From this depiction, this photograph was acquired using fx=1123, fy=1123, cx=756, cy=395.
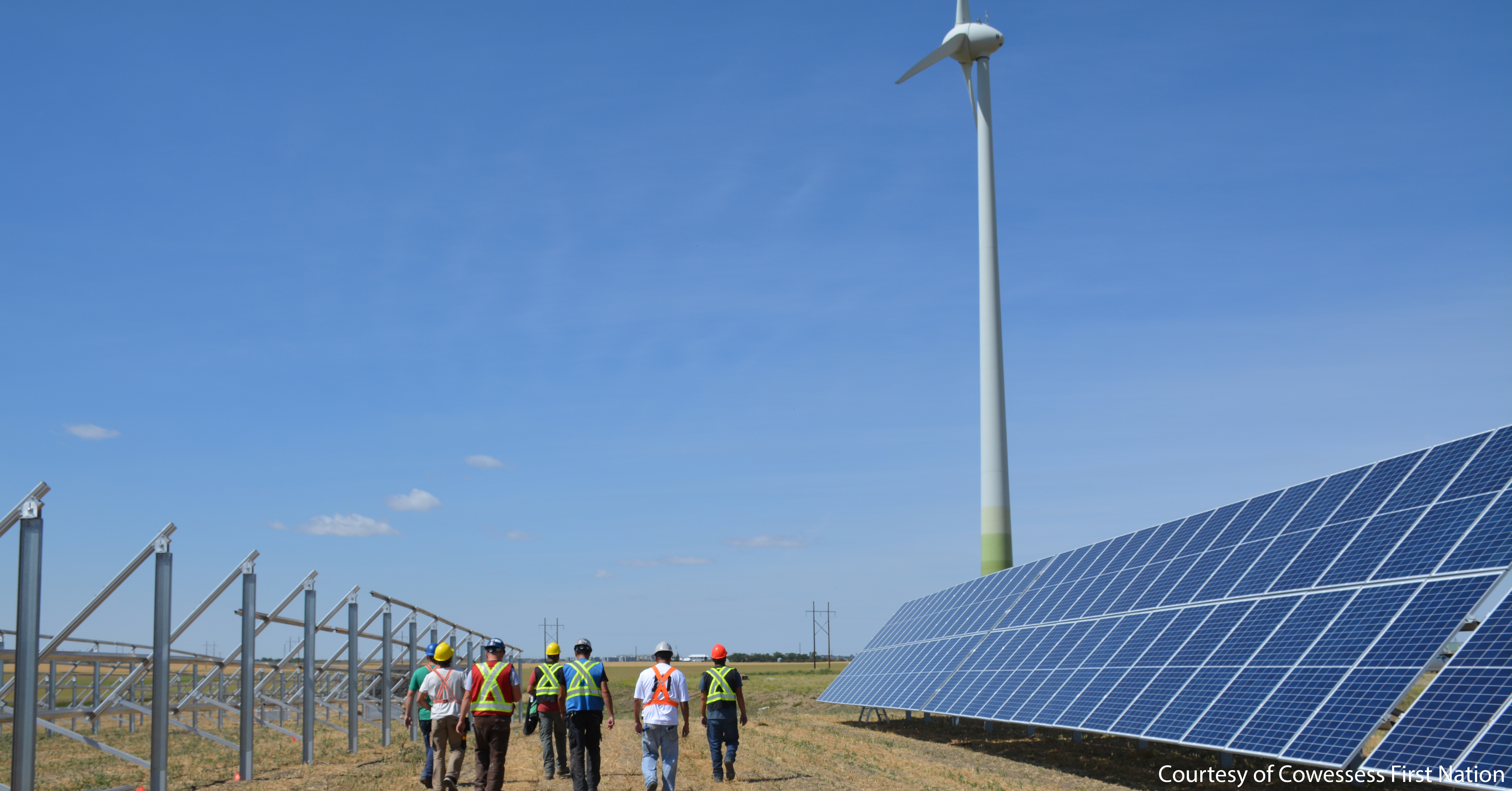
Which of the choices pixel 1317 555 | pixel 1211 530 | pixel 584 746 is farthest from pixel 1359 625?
pixel 584 746

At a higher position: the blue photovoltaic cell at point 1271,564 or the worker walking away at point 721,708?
the blue photovoltaic cell at point 1271,564

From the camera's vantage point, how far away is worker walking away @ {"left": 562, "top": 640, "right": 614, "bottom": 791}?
51.7 ft

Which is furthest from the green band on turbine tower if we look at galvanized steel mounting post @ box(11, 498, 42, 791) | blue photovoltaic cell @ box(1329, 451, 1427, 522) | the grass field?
galvanized steel mounting post @ box(11, 498, 42, 791)

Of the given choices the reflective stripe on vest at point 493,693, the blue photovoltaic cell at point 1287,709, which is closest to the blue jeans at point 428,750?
the reflective stripe on vest at point 493,693

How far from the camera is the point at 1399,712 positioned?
48.9 feet

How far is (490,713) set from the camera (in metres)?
15.3

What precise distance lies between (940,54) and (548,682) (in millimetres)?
35373

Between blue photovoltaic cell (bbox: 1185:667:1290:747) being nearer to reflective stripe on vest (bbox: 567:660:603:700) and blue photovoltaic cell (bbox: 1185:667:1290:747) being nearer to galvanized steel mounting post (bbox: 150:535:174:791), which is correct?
reflective stripe on vest (bbox: 567:660:603:700)

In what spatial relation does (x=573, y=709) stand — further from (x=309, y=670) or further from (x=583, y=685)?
(x=309, y=670)

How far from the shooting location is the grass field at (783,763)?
59.4 feet

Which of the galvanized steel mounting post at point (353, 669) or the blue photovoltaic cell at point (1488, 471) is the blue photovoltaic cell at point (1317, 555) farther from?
the galvanized steel mounting post at point (353, 669)

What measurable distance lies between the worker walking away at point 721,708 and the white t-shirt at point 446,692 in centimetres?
374

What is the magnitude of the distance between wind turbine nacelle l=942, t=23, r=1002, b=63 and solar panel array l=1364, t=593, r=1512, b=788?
119 ft

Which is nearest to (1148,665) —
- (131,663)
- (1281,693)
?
(1281,693)
